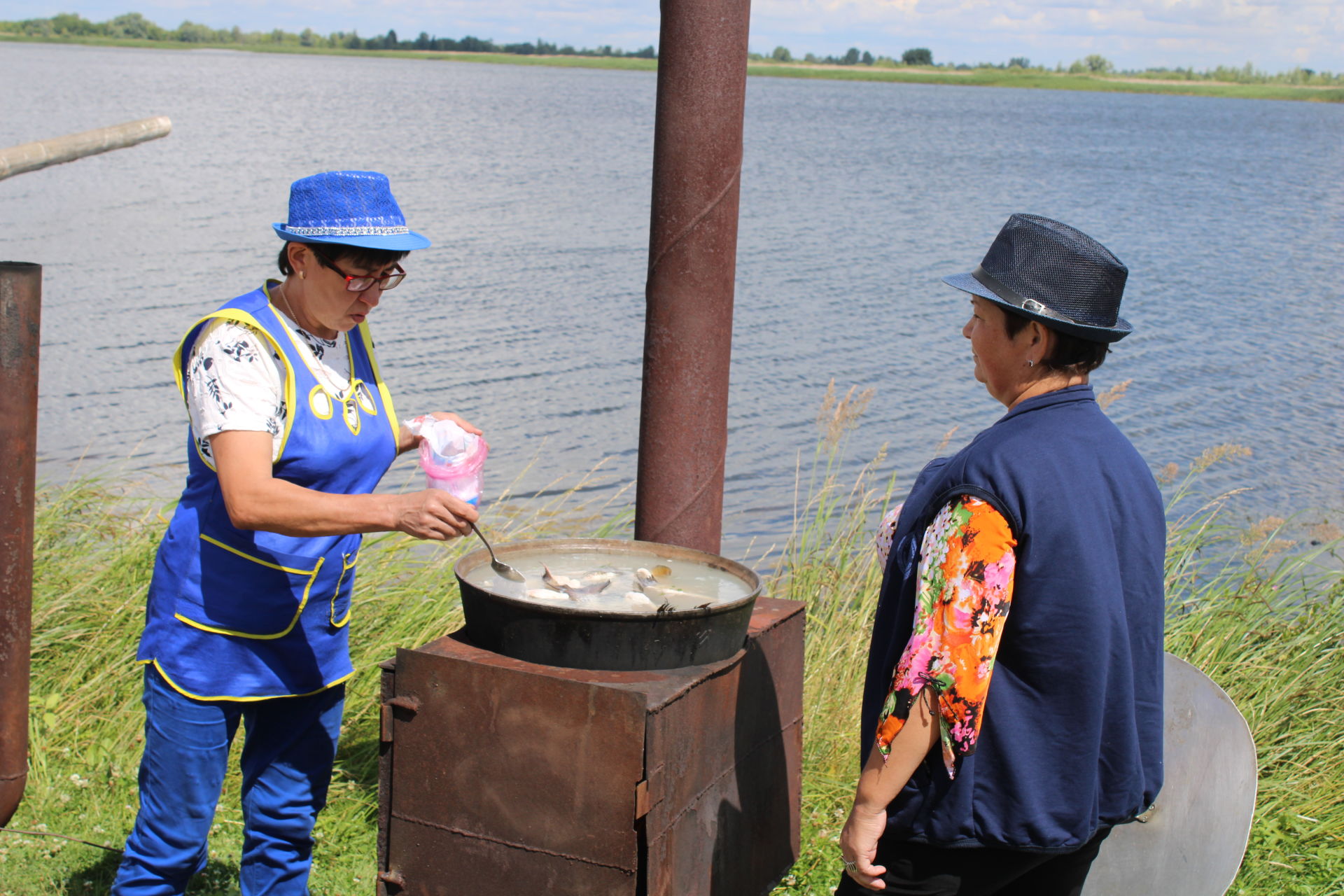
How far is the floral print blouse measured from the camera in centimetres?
210

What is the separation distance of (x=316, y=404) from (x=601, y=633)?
2.74 ft

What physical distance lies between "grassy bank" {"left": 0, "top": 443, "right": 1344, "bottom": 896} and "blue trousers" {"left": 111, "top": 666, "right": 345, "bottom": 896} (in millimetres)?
747

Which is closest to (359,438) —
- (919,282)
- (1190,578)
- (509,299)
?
(1190,578)

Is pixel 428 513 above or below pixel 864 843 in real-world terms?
above

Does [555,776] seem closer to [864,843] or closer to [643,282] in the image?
[864,843]

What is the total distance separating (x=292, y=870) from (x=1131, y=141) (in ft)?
166

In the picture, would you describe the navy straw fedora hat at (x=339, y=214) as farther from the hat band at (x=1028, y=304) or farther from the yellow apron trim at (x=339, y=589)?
the hat band at (x=1028, y=304)

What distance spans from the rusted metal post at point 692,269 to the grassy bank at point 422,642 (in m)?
1.34

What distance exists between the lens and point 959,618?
2115mm

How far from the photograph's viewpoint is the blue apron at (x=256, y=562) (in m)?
2.64

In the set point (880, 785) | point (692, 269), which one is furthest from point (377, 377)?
point (880, 785)

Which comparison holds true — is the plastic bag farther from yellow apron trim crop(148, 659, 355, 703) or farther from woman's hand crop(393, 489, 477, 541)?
yellow apron trim crop(148, 659, 355, 703)

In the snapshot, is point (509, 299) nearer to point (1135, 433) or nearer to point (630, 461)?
point (630, 461)

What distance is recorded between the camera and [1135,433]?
36.9 feet
